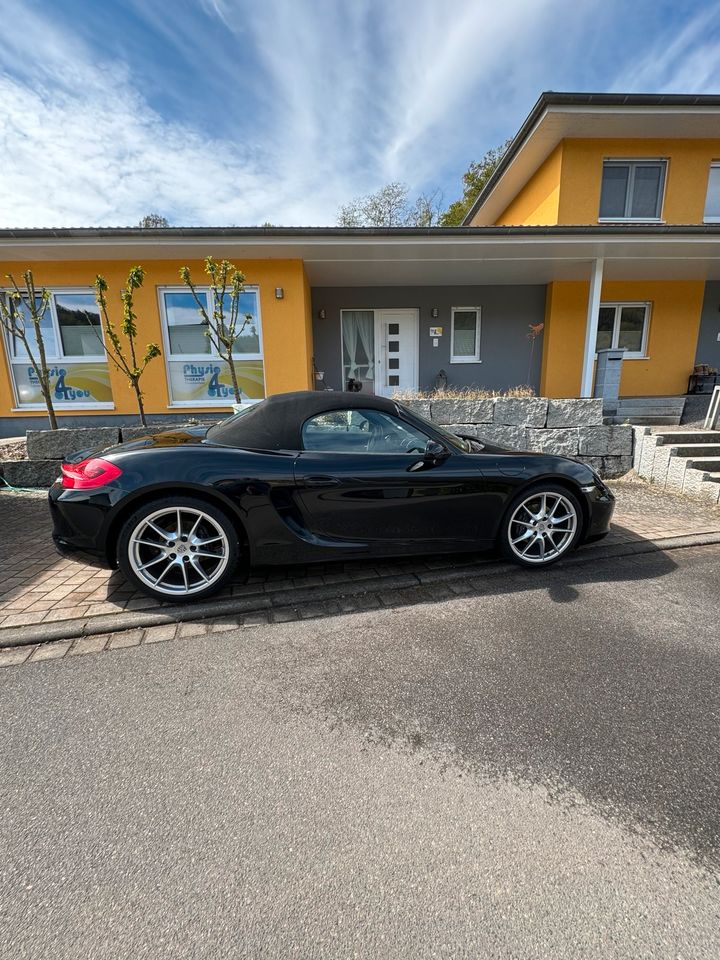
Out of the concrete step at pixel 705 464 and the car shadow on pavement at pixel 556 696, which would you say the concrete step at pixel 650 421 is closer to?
the concrete step at pixel 705 464

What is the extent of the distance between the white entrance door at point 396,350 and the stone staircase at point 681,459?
5.36 m

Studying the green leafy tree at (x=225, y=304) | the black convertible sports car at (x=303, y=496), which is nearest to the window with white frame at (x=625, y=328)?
the green leafy tree at (x=225, y=304)

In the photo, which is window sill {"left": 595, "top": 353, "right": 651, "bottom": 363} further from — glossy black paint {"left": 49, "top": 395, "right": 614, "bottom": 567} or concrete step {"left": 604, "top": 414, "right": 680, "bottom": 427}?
glossy black paint {"left": 49, "top": 395, "right": 614, "bottom": 567}

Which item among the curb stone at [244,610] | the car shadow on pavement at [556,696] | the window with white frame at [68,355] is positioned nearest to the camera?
the car shadow on pavement at [556,696]

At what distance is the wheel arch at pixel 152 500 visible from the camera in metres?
2.80

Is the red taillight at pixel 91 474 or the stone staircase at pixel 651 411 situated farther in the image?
the stone staircase at pixel 651 411

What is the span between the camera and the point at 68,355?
8.70m

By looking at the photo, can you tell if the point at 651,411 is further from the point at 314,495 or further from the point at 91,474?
the point at 91,474

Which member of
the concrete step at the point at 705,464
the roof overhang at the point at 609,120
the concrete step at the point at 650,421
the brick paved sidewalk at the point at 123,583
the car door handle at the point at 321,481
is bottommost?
the brick paved sidewalk at the point at 123,583

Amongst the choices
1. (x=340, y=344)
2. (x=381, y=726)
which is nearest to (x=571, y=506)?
(x=381, y=726)

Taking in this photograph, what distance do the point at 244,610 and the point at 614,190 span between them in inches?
469

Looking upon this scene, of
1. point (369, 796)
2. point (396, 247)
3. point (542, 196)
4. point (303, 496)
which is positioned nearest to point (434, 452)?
point (303, 496)

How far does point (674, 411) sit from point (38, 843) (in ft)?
31.7

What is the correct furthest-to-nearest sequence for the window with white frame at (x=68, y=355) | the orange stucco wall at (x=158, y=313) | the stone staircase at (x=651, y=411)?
the window with white frame at (x=68, y=355)
the orange stucco wall at (x=158, y=313)
the stone staircase at (x=651, y=411)
